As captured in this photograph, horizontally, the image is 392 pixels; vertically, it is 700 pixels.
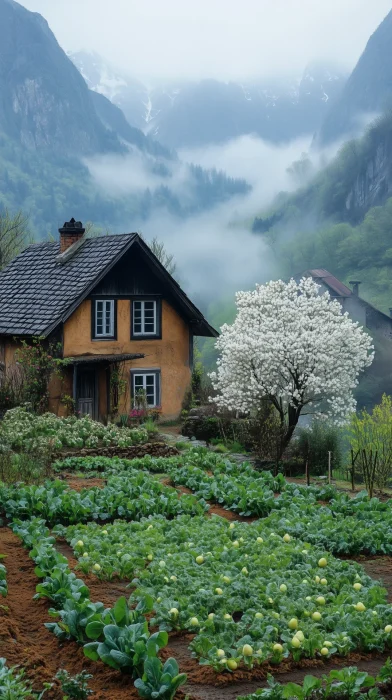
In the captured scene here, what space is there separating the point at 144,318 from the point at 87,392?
2974mm

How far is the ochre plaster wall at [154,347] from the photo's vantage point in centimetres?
2564

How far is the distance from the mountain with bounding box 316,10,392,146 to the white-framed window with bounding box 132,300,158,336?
93.7 m

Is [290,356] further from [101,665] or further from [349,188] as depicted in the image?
[349,188]

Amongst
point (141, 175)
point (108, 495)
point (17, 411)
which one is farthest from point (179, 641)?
point (141, 175)

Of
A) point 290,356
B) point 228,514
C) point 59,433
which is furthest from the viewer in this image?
point 290,356

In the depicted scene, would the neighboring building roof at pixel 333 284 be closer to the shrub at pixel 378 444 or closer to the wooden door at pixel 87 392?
the wooden door at pixel 87 392

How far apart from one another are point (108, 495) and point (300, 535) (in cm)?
310

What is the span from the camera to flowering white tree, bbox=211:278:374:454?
22453 millimetres

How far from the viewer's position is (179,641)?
26.7ft

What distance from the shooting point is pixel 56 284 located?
26.8 metres

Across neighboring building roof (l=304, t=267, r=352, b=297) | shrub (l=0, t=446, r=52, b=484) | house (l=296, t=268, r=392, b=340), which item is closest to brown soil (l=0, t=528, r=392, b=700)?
shrub (l=0, t=446, r=52, b=484)

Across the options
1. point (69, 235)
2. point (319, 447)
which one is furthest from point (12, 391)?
point (319, 447)

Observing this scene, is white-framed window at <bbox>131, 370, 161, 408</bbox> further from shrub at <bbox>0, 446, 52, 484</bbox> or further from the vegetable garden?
the vegetable garden

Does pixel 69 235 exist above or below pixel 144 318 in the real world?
above
